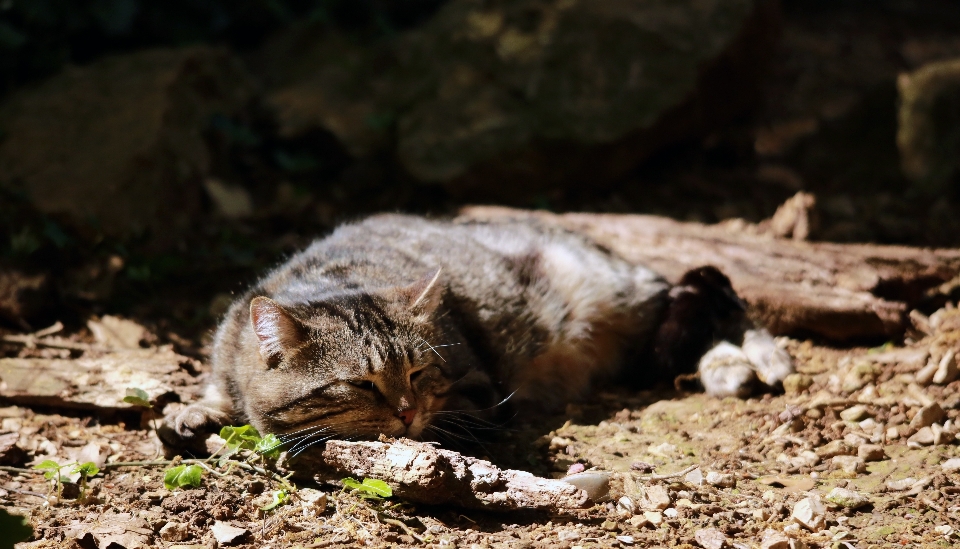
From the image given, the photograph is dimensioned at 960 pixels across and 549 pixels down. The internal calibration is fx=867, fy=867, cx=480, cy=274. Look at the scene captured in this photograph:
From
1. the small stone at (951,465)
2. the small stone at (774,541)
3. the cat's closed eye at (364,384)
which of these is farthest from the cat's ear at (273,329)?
the small stone at (951,465)

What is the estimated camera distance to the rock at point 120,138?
19.2 ft

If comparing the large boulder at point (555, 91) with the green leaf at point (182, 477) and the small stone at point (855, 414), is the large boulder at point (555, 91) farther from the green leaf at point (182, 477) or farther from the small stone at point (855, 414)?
the green leaf at point (182, 477)

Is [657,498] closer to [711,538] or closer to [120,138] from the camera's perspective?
[711,538]

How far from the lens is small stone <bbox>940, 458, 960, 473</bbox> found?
10.6ft

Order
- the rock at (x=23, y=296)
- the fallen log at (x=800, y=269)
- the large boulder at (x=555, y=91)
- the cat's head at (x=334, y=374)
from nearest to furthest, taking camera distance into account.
→ the cat's head at (x=334, y=374), the fallen log at (x=800, y=269), the rock at (x=23, y=296), the large boulder at (x=555, y=91)

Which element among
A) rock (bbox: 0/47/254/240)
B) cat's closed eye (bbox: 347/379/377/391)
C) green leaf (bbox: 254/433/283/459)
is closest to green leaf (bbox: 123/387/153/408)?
green leaf (bbox: 254/433/283/459)

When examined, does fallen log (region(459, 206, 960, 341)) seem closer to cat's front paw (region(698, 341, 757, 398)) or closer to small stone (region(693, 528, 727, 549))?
cat's front paw (region(698, 341, 757, 398))

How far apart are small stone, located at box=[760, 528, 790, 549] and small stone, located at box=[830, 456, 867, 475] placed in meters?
0.63

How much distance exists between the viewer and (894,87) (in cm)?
743

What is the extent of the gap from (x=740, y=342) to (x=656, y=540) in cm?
186

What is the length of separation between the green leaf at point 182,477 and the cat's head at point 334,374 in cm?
32

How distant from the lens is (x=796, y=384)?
13.7 ft

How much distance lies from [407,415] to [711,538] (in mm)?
1250

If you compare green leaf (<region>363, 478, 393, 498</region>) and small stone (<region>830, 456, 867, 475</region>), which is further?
small stone (<region>830, 456, 867, 475</region>)
